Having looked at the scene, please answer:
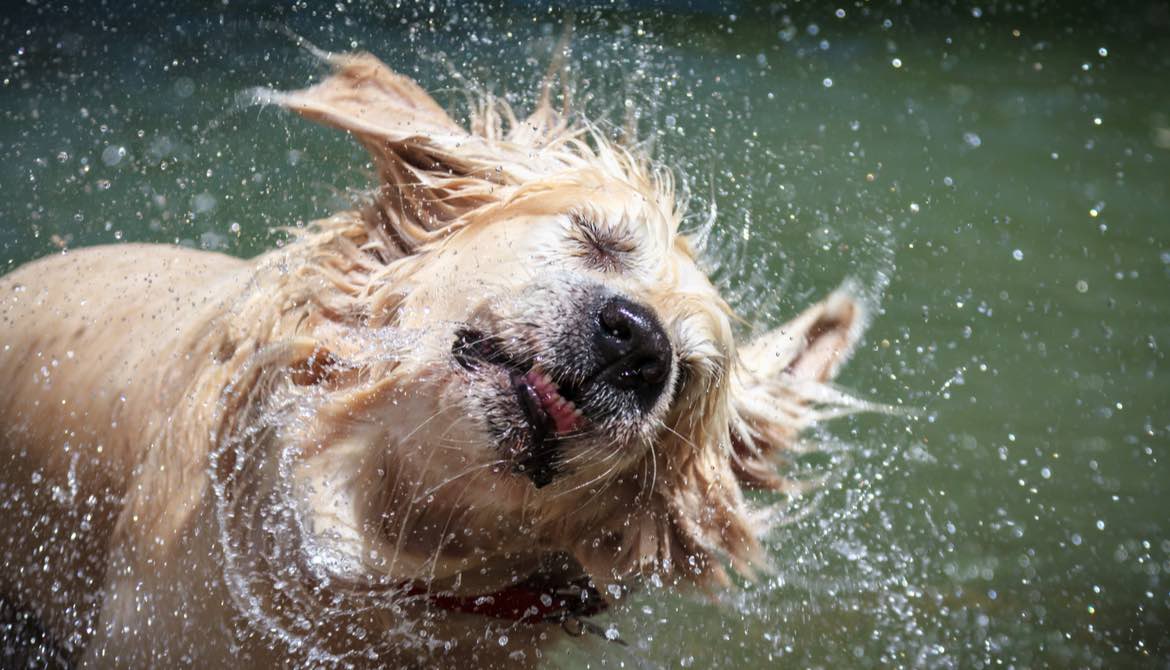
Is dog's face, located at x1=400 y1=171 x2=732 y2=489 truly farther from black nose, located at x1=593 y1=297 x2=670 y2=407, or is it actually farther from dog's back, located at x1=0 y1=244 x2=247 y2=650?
dog's back, located at x1=0 y1=244 x2=247 y2=650

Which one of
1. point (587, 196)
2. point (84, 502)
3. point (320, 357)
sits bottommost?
point (84, 502)

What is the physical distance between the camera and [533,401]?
2373mm

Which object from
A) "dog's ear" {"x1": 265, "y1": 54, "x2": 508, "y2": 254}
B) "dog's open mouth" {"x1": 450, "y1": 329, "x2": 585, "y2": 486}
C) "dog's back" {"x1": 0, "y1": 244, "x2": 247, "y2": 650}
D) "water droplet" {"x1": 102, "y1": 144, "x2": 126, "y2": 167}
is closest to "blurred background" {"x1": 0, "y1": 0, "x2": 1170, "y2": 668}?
"water droplet" {"x1": 102, "y1": 144, "x2": 126, "y2": 167}

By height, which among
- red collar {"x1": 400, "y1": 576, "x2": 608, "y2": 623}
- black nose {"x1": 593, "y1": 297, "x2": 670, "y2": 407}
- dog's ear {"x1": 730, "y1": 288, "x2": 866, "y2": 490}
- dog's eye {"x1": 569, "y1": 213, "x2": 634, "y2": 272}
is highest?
dog's eye {"x1": 569, "y1": 213, "x2": 634, "y2": 272}

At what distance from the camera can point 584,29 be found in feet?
21.0

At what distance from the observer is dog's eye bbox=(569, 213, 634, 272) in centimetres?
259

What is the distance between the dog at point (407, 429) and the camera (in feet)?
8.01

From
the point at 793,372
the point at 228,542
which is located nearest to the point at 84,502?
the point at 228,542

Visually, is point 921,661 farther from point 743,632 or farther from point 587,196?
point 587,196

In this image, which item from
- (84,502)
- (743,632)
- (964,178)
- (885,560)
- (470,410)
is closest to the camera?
(470,410)

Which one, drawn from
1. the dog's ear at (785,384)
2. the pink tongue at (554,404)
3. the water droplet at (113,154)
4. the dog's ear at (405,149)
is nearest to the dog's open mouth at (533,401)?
the pink tongue at (554,404)

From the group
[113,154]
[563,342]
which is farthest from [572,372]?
[113,154]

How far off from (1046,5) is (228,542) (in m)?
8.25

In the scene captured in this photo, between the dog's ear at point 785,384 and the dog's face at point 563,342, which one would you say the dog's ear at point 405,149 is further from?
the dog's ear at point 785,384
